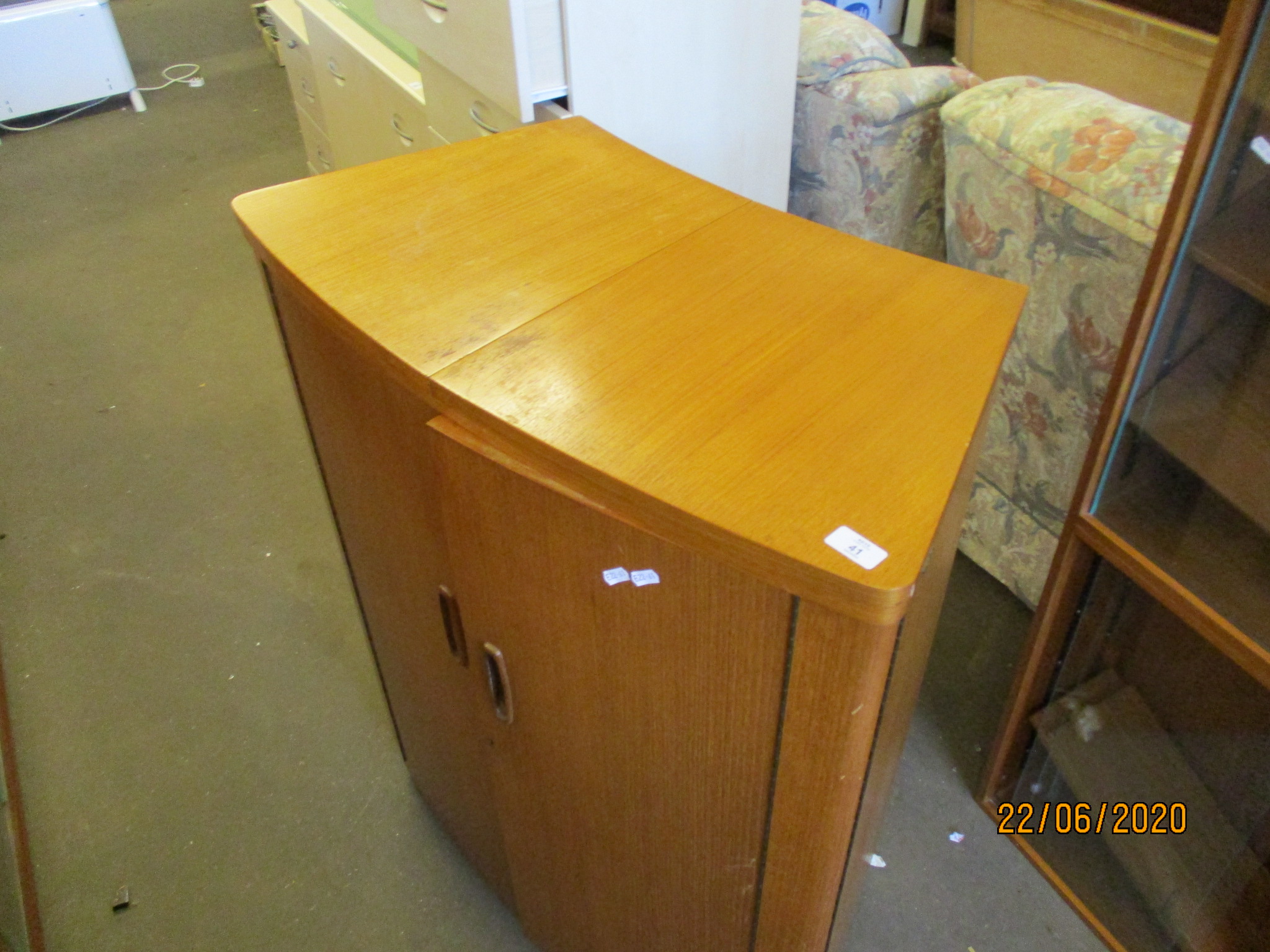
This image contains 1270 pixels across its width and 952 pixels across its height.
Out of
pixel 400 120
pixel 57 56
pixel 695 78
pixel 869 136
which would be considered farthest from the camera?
pixel 57 56

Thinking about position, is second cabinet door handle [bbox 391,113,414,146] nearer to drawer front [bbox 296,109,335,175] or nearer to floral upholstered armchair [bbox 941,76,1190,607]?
drawer front [bbox 296,109,335,175]

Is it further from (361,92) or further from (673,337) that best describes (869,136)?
(361,92)

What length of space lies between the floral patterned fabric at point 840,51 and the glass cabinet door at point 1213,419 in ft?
2.61

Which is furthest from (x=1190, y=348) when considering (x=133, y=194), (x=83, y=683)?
(x=133, y=194)

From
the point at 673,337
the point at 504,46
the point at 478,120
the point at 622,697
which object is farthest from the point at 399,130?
the point at 622,697

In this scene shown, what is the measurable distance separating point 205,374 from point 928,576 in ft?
6.27

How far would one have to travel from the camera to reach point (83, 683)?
1.50 m

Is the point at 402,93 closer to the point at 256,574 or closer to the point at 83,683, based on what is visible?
the point at 256,574

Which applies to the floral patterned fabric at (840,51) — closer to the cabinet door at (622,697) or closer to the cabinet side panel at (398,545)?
the cabinet side panel at (398,545)

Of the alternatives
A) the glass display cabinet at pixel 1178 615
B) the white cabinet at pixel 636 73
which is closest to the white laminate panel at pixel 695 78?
the white cabinet at pixel 636 73

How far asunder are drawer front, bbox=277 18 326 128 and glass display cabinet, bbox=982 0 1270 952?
200 centimetres

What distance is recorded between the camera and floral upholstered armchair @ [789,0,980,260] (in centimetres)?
143

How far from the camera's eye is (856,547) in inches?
20.5

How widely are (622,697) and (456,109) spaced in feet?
3.41
